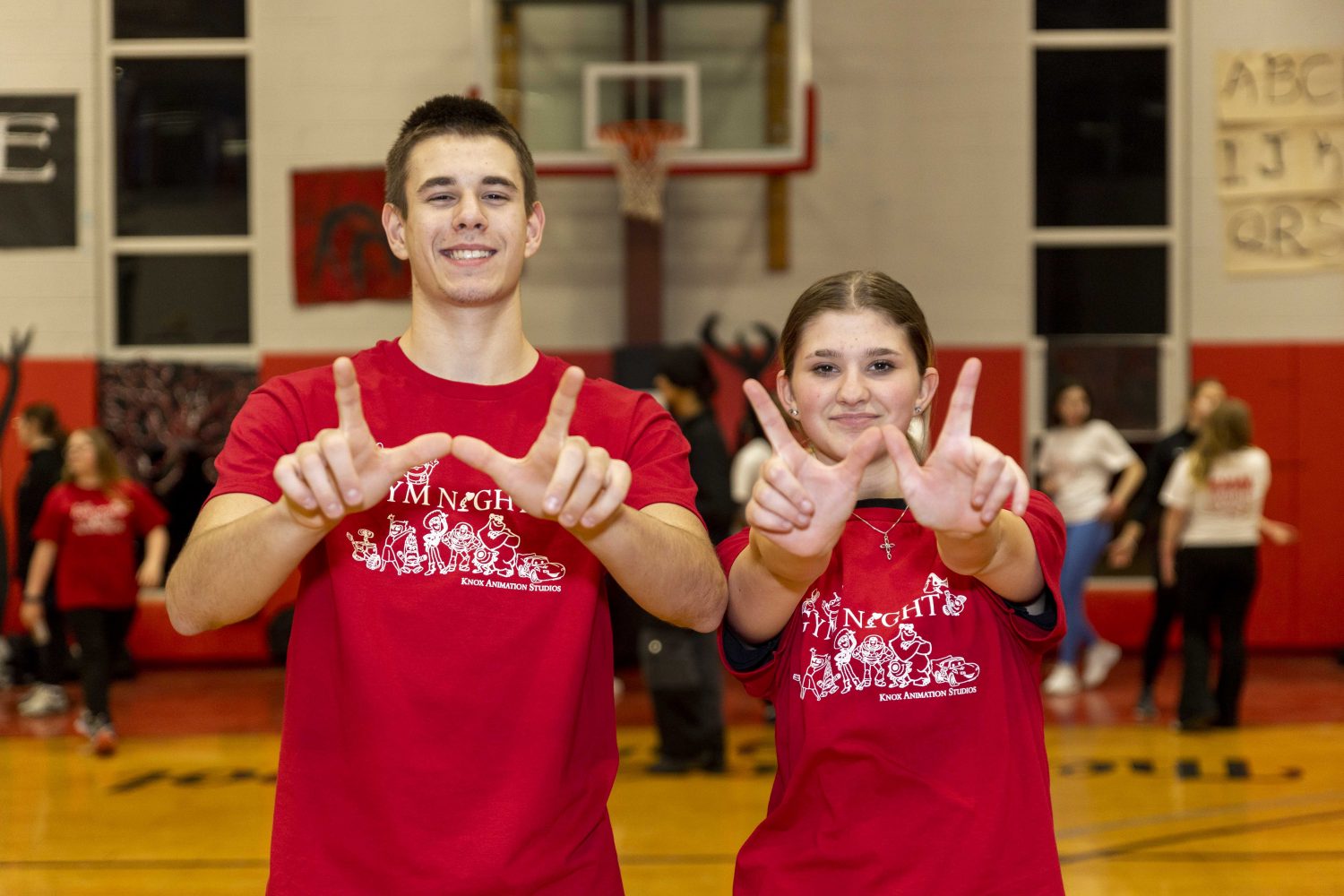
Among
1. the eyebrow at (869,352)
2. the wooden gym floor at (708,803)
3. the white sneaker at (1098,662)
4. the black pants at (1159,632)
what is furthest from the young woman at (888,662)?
the white sneaker at (1098,662)

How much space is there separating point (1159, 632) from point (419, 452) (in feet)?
21.8

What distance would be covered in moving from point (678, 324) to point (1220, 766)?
5.07 m

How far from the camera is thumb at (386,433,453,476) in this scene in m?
1.82

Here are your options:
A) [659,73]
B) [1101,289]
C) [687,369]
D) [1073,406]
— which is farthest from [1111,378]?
[687,369]

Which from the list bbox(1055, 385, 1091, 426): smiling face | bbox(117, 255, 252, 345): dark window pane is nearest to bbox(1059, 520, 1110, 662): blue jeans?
bbox(1055, 385, 1091, 426): smiling face

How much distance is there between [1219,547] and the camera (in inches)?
275

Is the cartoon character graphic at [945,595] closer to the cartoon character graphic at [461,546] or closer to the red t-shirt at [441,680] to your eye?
the red t-shirt at [441,680]

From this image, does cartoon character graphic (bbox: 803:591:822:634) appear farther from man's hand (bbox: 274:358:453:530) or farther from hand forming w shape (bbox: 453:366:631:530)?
man's hand (bbox: 274:358:453:530)

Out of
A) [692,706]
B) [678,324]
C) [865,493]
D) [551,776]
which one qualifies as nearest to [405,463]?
[551,776]

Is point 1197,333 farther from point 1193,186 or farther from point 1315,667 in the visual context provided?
point 1315,667

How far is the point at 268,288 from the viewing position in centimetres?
998

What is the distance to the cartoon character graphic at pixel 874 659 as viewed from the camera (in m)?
2.23

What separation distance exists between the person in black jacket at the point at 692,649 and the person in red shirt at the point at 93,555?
8.93ft

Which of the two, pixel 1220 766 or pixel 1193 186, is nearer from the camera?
pixel 1220 766
